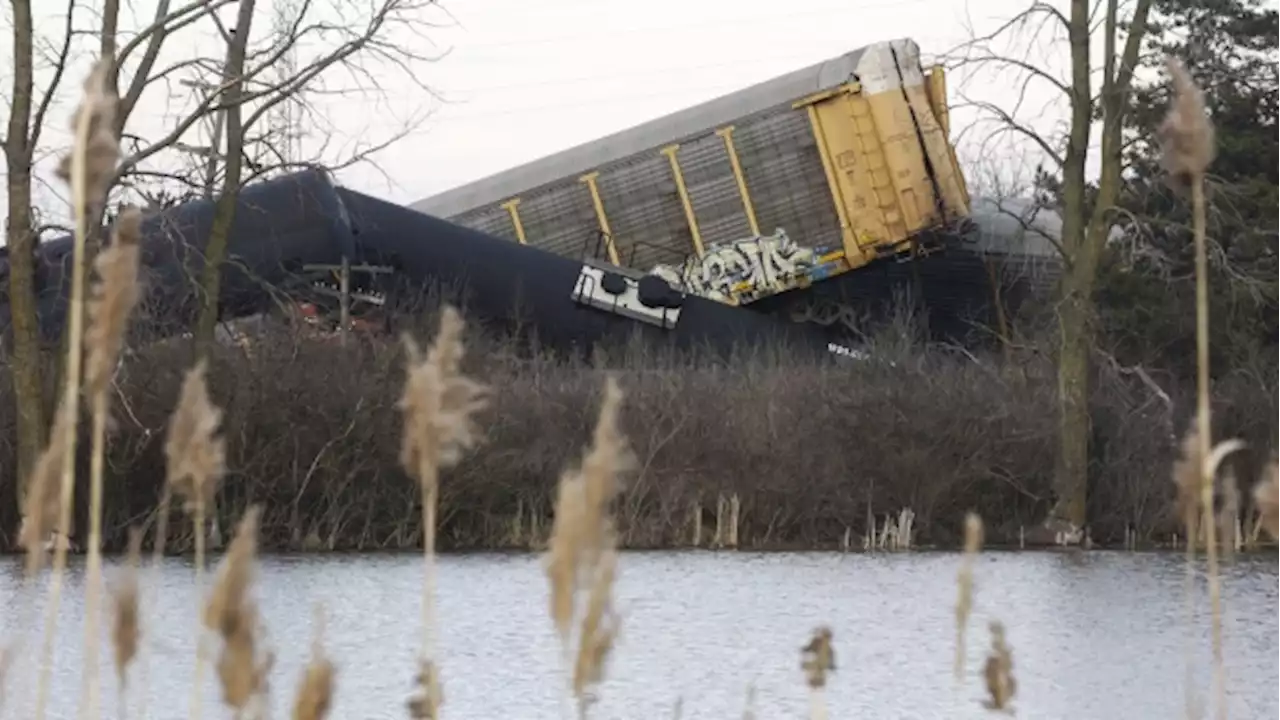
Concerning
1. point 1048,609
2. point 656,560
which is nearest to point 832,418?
point 656,560

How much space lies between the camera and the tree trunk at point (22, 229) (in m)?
18.8

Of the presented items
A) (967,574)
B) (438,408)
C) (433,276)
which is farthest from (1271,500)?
(433,276)

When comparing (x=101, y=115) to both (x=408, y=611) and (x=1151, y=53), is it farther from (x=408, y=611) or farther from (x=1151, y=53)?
(x=1151, y=53)

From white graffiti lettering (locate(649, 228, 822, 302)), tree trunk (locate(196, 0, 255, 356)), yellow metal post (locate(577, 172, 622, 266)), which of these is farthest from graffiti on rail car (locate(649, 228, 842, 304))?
tree trunk (locate(196, 0, 255, 356))

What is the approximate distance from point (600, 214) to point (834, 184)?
316 centimetres

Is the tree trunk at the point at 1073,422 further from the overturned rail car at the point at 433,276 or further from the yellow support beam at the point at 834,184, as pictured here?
the yellow support beam at the point at 834,184

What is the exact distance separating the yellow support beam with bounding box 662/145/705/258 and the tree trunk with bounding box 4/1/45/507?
41.0 ft

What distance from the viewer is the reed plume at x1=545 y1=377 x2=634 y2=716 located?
2.88 metres

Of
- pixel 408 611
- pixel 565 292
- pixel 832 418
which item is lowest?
pixel 408 611

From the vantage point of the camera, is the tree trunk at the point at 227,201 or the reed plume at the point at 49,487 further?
the tree trunk at the point at 227,201

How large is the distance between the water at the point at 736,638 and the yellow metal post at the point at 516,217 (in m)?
13.6

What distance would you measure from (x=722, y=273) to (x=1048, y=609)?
1651cm

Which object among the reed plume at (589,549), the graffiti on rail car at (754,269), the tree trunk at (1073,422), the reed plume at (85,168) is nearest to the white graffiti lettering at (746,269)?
the graffiti on rail car at (754,269)

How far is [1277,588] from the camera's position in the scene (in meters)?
15.3
